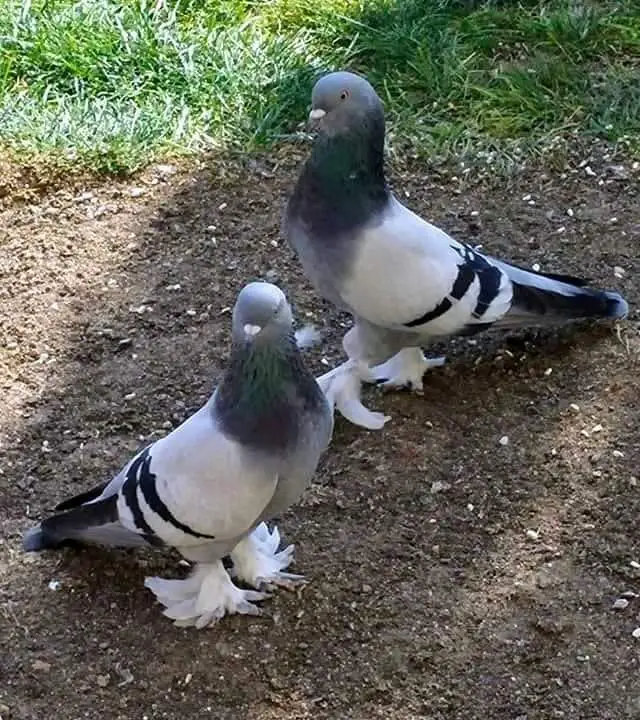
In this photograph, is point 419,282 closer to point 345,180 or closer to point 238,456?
point 345,180

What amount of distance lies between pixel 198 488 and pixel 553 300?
155 centimetres

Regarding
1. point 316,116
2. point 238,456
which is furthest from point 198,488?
point 316,116

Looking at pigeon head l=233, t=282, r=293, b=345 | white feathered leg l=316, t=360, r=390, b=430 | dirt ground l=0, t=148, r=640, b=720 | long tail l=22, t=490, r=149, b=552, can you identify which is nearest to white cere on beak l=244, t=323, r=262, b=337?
pigeon head l=233, t=282, r=293, b=345

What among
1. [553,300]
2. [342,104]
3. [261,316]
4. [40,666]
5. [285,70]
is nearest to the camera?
[261,316]

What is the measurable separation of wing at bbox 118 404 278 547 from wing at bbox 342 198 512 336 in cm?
77

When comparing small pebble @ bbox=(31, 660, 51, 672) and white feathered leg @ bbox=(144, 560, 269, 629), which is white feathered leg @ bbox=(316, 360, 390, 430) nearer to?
white feathered leg @ bbox=(144, 560, 269, 629)

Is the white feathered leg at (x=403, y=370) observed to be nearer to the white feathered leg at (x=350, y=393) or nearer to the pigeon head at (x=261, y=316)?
the white feathered leg at (x=350, y=393)

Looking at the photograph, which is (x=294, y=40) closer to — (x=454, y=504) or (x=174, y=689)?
(x=454, y=504)

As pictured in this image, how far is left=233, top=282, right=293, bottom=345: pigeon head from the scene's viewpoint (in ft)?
9.32

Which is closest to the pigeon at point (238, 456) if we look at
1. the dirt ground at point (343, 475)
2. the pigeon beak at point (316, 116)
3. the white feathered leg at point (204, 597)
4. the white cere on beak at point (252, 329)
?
the white cere on beak at point (252, 329)

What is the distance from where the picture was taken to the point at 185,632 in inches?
130

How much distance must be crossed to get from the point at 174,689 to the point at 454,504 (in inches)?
40.5

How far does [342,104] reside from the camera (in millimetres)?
3529

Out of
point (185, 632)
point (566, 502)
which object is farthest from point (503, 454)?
point (185, 632)
